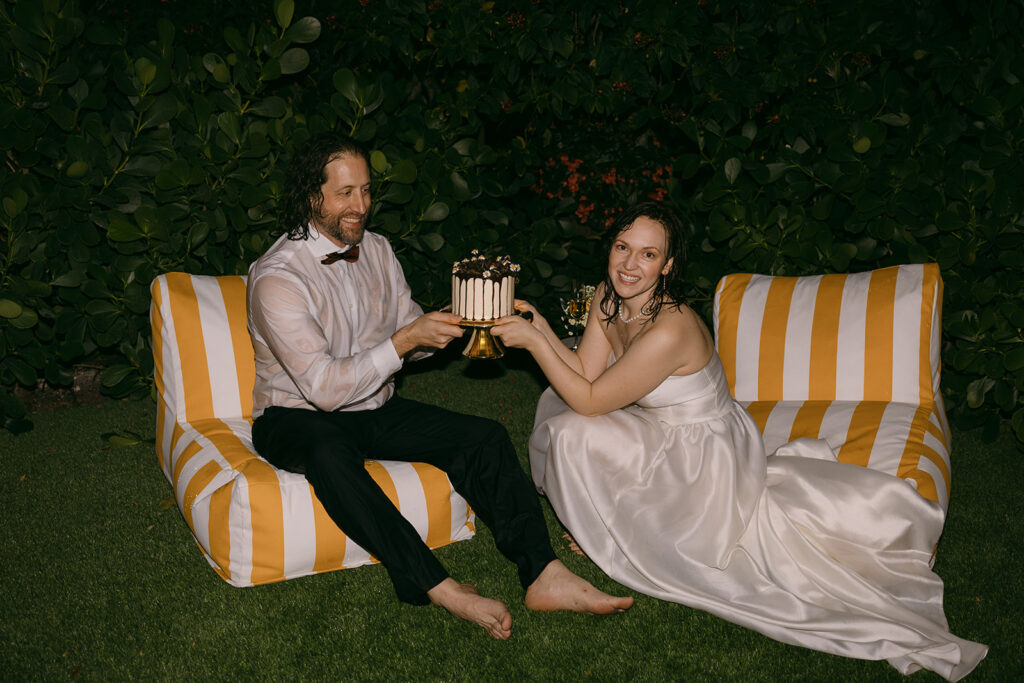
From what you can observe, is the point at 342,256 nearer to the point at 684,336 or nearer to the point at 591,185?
the point at 684,336

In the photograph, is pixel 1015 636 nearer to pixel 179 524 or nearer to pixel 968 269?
pixel 968 269

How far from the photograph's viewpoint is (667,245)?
3.08 metres

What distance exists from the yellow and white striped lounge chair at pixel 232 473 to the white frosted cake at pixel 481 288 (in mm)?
659

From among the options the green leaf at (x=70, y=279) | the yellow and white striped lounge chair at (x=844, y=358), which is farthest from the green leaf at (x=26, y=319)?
the yellow and white striped lounge chair at (x=844, y=358)

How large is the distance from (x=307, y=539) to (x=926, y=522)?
217 centimetres

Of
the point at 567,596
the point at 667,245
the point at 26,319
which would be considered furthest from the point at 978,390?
the point at 26,319

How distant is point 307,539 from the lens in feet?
9.70

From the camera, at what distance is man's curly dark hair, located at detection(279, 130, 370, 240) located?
327cm

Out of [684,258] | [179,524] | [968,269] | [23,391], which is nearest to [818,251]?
[968,269]

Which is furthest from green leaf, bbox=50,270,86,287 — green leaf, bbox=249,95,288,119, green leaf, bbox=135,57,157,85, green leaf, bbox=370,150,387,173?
green leaf, bbox=370,150,387,173

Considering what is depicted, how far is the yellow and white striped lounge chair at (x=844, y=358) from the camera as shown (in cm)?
334

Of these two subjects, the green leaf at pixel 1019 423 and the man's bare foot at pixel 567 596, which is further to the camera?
the green leaf at pixel 1019 423

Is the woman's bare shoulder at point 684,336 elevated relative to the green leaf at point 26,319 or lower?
elevated

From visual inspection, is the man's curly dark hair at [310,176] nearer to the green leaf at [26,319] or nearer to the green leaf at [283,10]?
the green leaf at [283,10]
